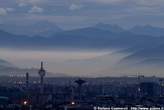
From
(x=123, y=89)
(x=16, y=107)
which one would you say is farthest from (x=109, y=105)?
(x=123, y=89)

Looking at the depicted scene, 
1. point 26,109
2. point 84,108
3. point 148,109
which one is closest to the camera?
point 26,109

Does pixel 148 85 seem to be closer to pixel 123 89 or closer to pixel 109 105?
pixel 123 89

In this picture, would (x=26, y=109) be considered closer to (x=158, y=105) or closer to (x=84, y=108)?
(x=84, y=108)

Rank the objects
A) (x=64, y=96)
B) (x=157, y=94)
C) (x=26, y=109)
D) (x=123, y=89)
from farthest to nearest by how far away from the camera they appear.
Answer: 1. (x=123, y=89)
2. (x=157, y=94)
3. (x=64, y=96)
4. (x=26, y=109)

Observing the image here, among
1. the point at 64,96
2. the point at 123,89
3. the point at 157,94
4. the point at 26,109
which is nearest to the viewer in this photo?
the point at 26,109

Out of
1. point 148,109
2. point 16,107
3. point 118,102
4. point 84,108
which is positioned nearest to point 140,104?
point 118,102

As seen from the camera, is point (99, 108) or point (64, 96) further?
point (64, 96)

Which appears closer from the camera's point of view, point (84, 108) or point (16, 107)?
point (16, 107)

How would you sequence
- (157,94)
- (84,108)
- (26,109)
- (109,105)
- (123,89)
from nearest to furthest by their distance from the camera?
(26,109)
(84,108)
(109,105)
(157,94)
(123,89)
